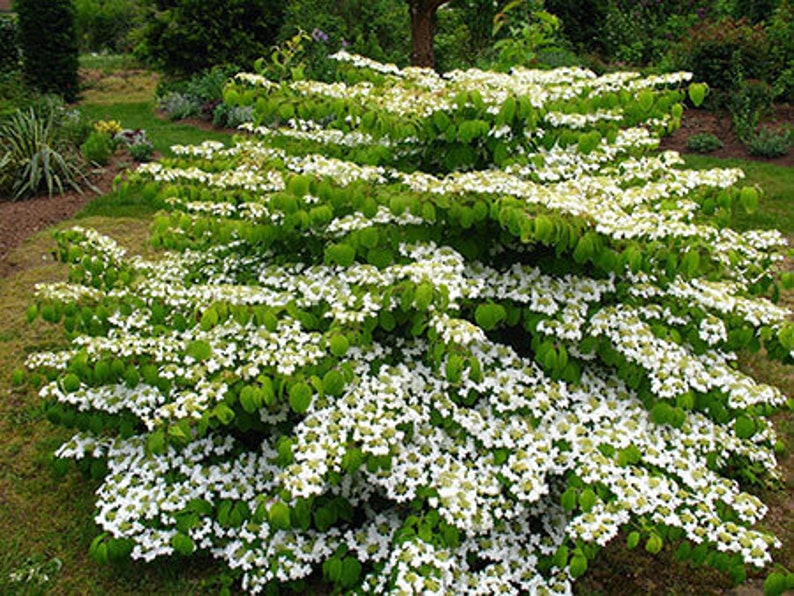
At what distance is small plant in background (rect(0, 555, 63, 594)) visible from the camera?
2949 mm

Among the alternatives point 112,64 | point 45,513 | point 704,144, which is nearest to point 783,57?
point 704,144

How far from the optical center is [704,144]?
9.02 meters

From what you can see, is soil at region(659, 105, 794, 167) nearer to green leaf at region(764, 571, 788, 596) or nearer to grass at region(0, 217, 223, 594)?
green leaf at region(764, 571, 788, 596)

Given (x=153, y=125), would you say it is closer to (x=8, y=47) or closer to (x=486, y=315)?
(x=8, y=47)

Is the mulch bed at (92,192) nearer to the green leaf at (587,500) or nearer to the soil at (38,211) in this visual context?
the soil at (38,211)

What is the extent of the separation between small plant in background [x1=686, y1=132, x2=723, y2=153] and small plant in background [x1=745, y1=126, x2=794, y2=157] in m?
0.37

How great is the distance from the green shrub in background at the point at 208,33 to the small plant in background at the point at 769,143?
27.3ft

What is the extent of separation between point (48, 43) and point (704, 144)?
11851 mm

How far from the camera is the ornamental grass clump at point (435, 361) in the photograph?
2.55 m

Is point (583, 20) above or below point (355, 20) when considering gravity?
below

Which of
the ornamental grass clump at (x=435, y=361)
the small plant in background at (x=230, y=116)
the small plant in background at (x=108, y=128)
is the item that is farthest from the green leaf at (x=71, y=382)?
the small plant in background at (x=230, y=116)

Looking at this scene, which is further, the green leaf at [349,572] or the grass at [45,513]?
the grass at [45,513]

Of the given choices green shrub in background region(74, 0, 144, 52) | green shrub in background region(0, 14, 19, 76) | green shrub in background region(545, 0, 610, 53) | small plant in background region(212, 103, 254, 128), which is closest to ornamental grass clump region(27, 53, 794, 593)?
small plant in background region(212, 103, 254, 128)

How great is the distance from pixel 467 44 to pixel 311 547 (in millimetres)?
12755
